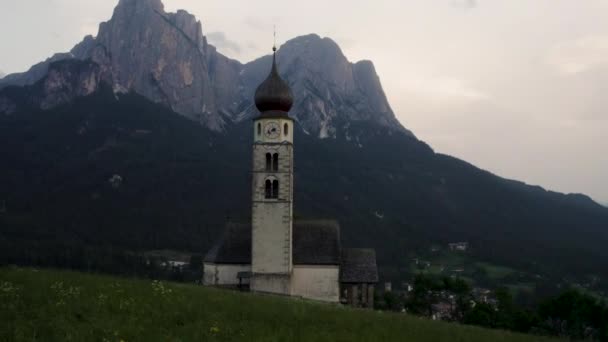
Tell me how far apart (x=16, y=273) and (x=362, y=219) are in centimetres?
13594

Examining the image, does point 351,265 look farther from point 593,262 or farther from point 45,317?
point 593,262

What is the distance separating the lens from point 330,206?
500ft

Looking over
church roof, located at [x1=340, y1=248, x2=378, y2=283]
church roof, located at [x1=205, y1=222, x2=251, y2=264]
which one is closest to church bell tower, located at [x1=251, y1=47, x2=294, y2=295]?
church roof, located at [x1=205, y1=222, x2=251, y2=264]

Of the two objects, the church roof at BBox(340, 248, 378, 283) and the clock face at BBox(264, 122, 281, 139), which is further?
the church roof at BBox(340, 248, 378, 283)

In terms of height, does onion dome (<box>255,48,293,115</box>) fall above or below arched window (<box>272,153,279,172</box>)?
above

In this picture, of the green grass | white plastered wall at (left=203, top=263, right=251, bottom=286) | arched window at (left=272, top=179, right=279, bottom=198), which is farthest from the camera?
white plastered wall at (left=203, top=263, right=251, bottom=286)

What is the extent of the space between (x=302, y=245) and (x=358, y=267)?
12.7 ft

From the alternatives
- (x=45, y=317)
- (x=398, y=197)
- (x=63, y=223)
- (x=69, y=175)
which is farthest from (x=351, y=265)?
(x=398, y=197)

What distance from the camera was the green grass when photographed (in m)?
13.7

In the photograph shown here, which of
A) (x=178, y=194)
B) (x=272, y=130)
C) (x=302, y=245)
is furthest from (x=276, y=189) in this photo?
(x=178, y=194)

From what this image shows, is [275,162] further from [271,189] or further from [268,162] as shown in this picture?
[271,189]

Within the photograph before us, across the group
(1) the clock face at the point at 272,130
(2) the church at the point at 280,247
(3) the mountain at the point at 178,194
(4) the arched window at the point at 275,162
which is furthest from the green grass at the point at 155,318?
(3) the mountain at the point at 178,194

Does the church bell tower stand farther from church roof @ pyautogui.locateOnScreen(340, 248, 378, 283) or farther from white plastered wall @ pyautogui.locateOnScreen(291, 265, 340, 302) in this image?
church roof @ pyautogui.locateOnScreen(340, 248, 378, 283)

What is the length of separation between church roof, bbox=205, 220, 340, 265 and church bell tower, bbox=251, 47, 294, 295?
1502 millimetres
